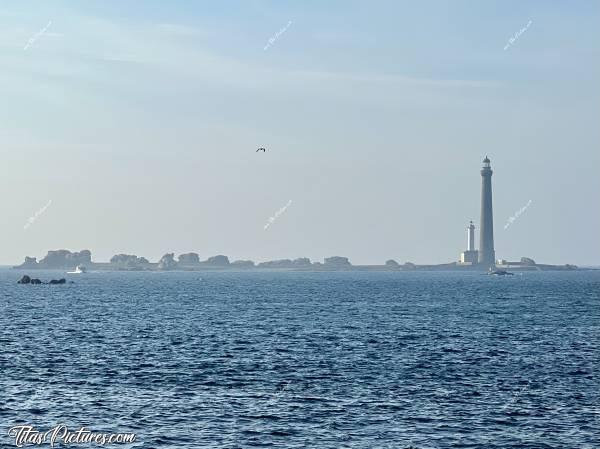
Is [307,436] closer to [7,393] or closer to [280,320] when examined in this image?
[7,393]

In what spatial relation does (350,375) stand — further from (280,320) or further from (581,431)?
(280,320)

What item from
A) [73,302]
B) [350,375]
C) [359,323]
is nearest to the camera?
[350,375]

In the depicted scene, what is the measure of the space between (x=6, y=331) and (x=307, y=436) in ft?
251

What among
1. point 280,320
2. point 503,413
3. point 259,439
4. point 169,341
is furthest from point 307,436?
point 280,320

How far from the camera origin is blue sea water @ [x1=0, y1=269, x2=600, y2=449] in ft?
183

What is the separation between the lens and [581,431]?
2232 inches

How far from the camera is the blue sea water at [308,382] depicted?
183 feet

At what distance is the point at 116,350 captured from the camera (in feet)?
318

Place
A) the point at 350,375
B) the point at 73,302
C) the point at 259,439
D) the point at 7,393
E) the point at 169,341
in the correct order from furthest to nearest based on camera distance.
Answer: the point at 73,302
the point at 169,341
the point at 350,375
the point at 7,393
the point at 259,439

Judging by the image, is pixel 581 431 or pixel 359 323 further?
pixel 359 323

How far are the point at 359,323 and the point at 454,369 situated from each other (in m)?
52.5

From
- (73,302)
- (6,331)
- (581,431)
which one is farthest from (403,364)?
(73,302)

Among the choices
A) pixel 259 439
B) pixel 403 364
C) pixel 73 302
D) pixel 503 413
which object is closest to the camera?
pixel 259 439

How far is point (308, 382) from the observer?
74.1 metres
